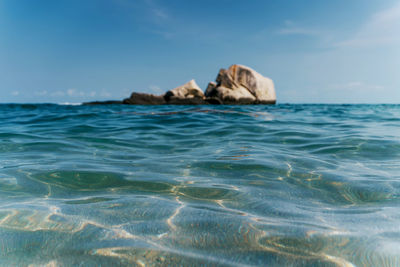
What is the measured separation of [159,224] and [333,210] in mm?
1035

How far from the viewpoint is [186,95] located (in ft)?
91.9

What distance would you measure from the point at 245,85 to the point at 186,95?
21.6 feet

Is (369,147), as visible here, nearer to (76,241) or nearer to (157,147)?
(157,147)

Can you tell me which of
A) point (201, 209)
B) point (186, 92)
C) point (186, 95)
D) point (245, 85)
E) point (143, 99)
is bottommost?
point (201, 209)

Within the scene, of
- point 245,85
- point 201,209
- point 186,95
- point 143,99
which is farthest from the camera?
point 245,85

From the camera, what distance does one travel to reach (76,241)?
44.8 inches

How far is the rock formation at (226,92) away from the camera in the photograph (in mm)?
25734

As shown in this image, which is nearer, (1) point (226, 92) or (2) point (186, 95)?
(1) point (226, 92)

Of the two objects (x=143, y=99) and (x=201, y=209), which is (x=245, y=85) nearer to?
(x=143, y=99)

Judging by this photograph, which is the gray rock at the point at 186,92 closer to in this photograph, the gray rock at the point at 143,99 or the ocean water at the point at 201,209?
the gray rock at the point at 143,99

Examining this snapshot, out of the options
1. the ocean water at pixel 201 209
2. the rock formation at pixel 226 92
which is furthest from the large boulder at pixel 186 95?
the ocean water at pixel 201 209

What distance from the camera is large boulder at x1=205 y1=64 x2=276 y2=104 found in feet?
88.0

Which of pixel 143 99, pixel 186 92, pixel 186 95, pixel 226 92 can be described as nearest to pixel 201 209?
pixel 226 92

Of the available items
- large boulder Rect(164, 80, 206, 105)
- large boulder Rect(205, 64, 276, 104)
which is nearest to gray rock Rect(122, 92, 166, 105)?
large boulder Rect(164, 80, 206, 105)
